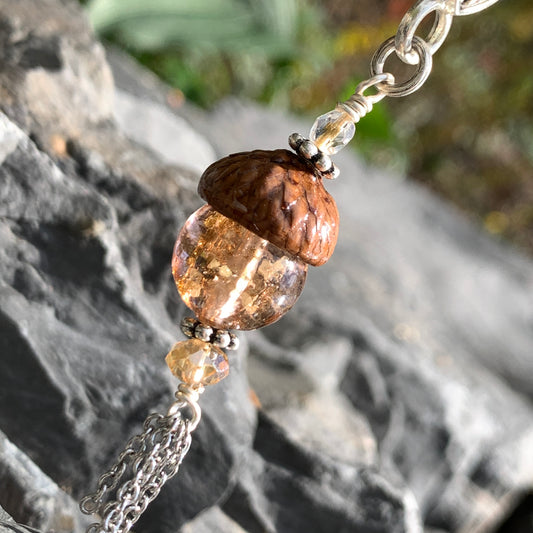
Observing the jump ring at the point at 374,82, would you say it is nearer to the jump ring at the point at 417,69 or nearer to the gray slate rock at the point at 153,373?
the jump ring at the point at 417,69

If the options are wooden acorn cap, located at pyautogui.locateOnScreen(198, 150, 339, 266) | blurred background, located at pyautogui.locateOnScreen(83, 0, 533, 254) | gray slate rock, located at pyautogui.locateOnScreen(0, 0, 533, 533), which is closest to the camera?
wooden acorn cap, located at pyautogui.locateOnScreen(198, 150, 339, 266)

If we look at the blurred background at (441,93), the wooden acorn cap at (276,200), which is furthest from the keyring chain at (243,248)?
the blurred background at (441,93)

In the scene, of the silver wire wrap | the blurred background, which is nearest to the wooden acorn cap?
the silver wire wrap

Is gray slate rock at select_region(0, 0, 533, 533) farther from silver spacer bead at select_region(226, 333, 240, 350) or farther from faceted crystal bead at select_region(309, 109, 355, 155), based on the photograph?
faceted crystal bead at select_region(309, 109, 355, 155)

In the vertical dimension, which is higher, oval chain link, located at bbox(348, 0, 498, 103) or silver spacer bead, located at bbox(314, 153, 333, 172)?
oval chain link, located at bbox(348, 0, 498, 103)

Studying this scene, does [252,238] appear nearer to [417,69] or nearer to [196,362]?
[196,362]

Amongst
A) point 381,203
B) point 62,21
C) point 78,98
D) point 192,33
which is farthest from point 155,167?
point 381,203
